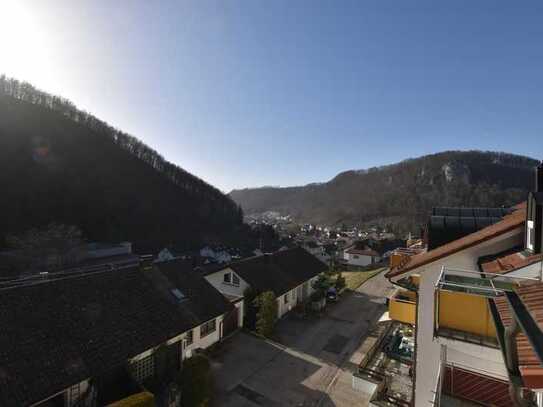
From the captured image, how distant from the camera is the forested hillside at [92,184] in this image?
63.0 metres

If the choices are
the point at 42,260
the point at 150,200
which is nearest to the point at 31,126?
the point at 150,200

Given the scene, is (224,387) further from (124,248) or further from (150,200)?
(150,200)

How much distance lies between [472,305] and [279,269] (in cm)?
1954

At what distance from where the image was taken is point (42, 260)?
119 feet

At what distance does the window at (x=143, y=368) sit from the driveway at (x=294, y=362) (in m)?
3.17

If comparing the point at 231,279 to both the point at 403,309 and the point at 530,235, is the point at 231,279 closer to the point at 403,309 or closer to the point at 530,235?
the point at 403,309

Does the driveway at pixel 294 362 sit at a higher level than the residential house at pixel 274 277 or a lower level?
lower

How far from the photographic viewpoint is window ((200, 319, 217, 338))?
50.0 feet

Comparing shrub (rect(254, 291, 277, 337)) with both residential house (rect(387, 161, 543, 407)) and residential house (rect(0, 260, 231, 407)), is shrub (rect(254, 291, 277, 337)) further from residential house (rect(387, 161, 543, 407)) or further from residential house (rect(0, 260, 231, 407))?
residential house (rect(387, 161, 543, 407))

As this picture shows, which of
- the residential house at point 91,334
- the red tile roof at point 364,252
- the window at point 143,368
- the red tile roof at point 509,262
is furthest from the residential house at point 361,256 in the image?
the red tile roof at point 509,262

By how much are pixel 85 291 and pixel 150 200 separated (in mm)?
85469

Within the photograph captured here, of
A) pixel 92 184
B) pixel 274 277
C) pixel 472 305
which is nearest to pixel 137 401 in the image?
pixel 472 305

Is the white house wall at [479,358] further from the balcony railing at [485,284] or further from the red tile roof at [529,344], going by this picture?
the red tile roof at [529,344]

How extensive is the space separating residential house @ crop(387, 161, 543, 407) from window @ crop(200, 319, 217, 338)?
430 inches
